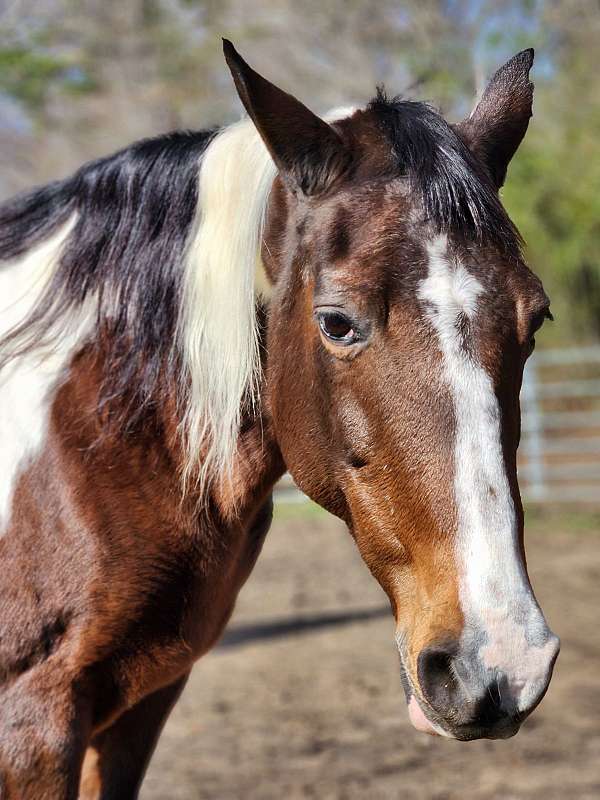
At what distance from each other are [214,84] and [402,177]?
11.5 metres

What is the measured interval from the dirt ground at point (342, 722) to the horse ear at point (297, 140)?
2.95 metres

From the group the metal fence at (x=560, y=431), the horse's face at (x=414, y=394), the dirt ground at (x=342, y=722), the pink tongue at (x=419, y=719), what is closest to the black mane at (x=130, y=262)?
the horse's face at (x=414, y=394)

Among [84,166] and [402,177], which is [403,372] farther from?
[84,166]

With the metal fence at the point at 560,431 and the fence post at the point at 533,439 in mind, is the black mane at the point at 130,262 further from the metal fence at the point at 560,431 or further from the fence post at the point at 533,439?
the fence post at the point at 533,439

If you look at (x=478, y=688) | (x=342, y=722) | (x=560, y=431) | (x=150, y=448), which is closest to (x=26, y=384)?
(x=150, y=448)

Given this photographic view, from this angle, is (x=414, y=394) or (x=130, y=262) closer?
(x=414, y=394)

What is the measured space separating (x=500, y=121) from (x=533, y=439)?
915cm

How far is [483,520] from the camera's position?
166 centimetres

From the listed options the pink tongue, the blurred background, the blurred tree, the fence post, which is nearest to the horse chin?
the pink tongue

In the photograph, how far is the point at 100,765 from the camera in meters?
2.45

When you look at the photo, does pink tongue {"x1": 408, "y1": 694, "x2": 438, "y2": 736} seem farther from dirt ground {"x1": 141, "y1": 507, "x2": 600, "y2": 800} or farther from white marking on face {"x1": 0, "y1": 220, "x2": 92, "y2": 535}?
dirt ground {"x1": 141, "y1": 507, "x2": 600, "y2": 800}

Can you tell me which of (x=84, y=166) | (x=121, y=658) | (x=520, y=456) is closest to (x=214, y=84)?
(x=520, y=456)

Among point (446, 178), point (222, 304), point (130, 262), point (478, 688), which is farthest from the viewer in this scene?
point (130, 262)

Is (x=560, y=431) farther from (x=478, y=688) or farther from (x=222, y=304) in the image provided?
(x=478, y=688)
